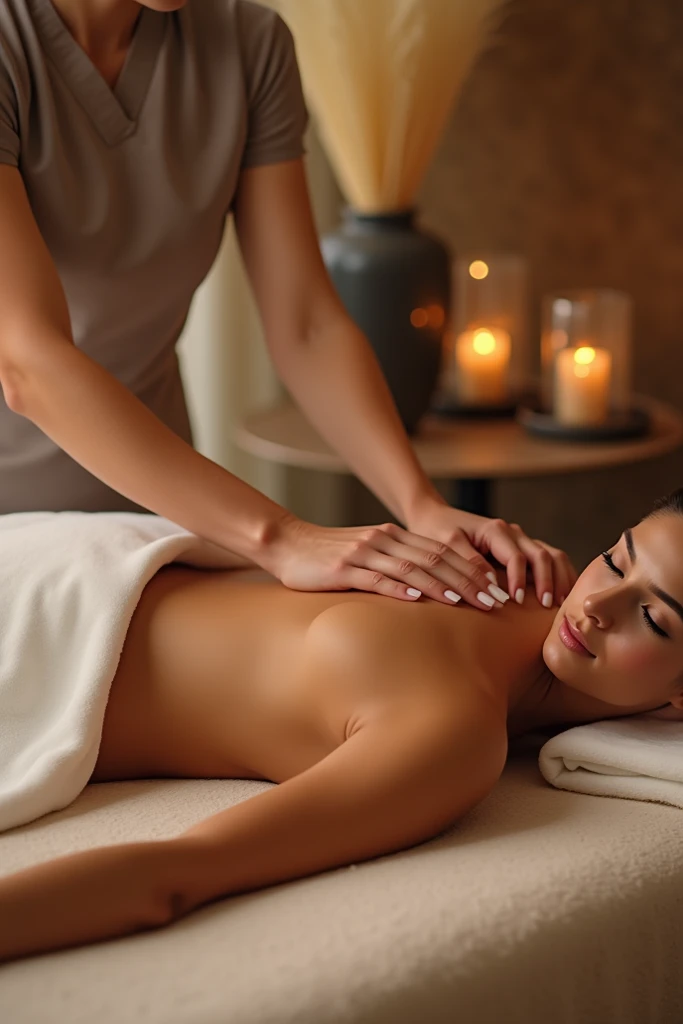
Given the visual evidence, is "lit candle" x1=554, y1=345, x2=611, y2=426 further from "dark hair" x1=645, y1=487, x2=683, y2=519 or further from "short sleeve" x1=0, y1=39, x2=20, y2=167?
"short sleeve" x1=0, y1=39, x2=20, y2=167

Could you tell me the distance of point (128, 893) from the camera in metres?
1.04

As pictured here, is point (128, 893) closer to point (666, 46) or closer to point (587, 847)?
point (587, 847)

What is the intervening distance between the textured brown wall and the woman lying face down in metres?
1.70

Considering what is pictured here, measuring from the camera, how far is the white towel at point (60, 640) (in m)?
1.28

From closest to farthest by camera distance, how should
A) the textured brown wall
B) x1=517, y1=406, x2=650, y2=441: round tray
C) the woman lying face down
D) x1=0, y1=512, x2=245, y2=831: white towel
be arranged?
the woman lying face down, x1=0, y1=512, x2=245, y2=831: white towel, x1=517, y1=406, x2=650, y2=441: round tray, the textured brown wall

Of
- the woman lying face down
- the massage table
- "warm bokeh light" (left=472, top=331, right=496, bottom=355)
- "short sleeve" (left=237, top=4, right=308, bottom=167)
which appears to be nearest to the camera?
the massage table

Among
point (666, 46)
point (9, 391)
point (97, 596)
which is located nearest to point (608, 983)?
point (97, 596)

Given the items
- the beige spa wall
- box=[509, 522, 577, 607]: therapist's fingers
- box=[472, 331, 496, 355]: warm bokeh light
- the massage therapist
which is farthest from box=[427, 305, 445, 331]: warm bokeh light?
box=[509, 522, 577, 607]: therapist's fingers

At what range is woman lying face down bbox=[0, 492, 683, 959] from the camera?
1149 millimetres

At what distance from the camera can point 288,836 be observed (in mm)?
1120

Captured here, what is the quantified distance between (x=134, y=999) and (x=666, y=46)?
8.10 ft

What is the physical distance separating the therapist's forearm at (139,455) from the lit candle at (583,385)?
1.20 metres

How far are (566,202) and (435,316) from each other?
2.21ft

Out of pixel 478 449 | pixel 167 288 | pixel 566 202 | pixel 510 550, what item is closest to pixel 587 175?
pixel 566 202
